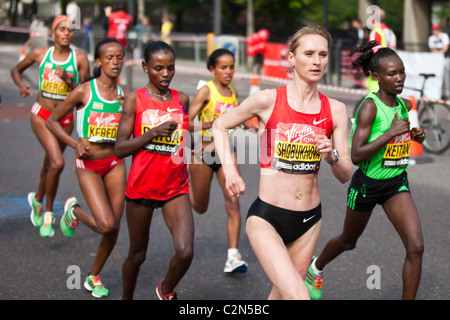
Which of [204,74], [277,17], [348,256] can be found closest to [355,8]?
[277,17]

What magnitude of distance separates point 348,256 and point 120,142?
8.80 ft

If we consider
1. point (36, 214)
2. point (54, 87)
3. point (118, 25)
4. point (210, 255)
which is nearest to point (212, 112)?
point (210, 255)

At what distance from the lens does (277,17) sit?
129 feet

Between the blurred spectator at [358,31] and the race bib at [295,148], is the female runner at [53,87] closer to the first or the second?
the race bib at [295,148]

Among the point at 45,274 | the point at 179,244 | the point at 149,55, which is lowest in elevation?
the point at 45,274

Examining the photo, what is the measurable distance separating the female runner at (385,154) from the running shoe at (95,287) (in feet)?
6.56

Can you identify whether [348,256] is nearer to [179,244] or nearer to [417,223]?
[417,223]

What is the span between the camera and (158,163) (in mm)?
4621

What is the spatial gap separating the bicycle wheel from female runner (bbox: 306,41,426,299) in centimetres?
618

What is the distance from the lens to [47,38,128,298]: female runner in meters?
5.27

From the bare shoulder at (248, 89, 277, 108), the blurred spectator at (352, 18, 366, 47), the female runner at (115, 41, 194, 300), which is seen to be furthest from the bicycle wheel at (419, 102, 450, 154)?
the blurred spectator at (352, 18, 366, 47)

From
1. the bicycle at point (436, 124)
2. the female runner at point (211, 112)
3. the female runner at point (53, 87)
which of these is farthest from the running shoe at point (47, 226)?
the bicycle at point (436, 124)

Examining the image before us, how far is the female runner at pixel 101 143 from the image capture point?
527cm
